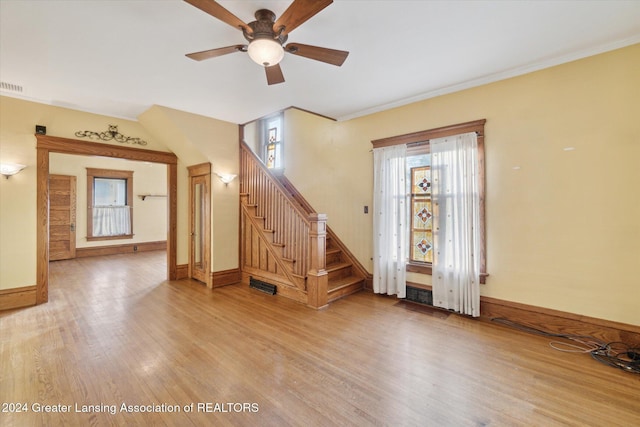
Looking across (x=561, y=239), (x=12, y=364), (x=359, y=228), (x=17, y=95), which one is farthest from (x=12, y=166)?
(x=561, y=239)

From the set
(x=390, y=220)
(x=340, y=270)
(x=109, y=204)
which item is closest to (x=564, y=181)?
(x=390, y=220)

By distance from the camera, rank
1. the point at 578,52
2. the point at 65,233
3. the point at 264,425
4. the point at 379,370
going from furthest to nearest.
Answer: the point at 65,233
the point at 578,52
the point at 379,370
the point at 264,425

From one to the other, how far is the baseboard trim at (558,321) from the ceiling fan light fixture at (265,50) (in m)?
3.61

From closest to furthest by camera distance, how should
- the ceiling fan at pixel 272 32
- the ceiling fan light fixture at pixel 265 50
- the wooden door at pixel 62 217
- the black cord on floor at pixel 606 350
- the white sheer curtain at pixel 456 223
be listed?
the ceiling fan at pixel 272 32
the ceiling fan light fixture at pixel 265 50
the black cord on floor at pixel 606 350
the white sheer curtain at pixel 456 223
the wooden door at pixel 62 217

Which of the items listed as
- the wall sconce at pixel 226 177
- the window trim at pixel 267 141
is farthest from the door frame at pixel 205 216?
the window trim at pixel 267 141

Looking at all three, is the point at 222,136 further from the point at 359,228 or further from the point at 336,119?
the point at 359,228

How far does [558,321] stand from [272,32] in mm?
4075

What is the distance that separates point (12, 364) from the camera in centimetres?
246

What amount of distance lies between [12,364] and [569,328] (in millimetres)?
5479

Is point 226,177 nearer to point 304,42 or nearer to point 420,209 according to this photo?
point 304,42

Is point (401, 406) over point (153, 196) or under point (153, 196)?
under

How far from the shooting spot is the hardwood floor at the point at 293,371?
1.90m

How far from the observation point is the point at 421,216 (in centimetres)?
413

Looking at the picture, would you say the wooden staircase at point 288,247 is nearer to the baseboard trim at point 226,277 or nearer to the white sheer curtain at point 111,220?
the baseboard trim at point 226,277
